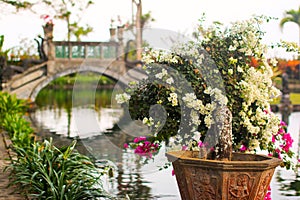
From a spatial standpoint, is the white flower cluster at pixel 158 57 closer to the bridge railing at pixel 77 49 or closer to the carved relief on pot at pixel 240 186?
the carved relief on pot at pixel 240 186

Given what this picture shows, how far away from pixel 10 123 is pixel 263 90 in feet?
25.0

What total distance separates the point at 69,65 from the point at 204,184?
69.6 ft

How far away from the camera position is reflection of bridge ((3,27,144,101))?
83.1 feet

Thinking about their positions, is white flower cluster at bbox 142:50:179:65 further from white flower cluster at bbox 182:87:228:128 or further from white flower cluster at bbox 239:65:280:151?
white flower cluster at bbox 239:65:280:151

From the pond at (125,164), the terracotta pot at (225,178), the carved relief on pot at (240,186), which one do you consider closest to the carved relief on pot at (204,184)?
the terracotta pot at (225,178)

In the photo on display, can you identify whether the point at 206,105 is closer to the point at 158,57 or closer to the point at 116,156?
the point at 158,57

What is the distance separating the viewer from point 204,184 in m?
5.92

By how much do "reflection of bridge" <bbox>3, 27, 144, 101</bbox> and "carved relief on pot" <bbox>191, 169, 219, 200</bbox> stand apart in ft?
61.3

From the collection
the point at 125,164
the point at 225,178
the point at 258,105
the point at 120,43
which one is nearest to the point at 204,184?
the point at 225,178

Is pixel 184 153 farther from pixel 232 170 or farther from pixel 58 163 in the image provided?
pixel 58 163

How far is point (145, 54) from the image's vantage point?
665 centimetres

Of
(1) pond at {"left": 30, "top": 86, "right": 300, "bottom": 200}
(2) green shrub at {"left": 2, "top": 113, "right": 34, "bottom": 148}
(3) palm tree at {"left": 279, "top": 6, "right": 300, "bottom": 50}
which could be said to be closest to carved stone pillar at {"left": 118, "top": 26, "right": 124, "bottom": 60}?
(1) pond at {"left": 30, "top": 86, "right": 300, "bottom": 200}

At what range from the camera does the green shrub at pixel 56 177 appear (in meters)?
6.10

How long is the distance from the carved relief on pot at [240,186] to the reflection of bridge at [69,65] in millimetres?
18790
